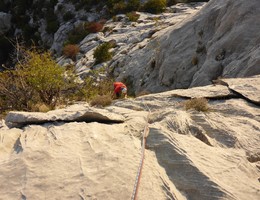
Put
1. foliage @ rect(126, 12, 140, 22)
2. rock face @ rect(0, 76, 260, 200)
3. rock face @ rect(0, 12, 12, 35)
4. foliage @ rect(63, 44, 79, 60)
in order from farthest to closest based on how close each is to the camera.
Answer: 1. rock face @ rect(0, 12, 12, 35)
2. foliage @ rect(126, 12, 140, 22)
3. foliage @ rect(63, 44, 79, 60)
4. rock face @ rect(0, 76, 260, 200)

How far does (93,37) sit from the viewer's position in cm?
2786

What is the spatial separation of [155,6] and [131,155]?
2630 cm

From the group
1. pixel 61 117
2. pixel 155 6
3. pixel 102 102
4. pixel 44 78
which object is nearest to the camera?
pixel 61 117

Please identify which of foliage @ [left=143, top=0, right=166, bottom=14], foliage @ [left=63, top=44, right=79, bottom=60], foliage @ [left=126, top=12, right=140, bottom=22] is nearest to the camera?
foliage @ [left=63, top=44, right=79, bottom=60]

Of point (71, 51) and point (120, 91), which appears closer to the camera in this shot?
point (120, 91)

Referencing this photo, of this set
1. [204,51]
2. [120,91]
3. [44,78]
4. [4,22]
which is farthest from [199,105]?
[4,22]

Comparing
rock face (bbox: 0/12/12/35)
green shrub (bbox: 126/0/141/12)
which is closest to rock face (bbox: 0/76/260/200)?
green shrub (bbox: 126/0/141/12)

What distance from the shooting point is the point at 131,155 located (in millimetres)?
5375

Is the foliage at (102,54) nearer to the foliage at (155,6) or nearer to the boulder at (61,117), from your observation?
the foliage at (155,6)

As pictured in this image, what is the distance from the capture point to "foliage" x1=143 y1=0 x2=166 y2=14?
2944 centimetres

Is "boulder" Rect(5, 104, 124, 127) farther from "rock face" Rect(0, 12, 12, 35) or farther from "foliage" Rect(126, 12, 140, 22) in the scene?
"rock face" Rect(0, 12, 12, 35)

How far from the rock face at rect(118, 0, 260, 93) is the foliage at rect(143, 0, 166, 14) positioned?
36.1ft

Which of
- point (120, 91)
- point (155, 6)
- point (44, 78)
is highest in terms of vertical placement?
point (155, 6)

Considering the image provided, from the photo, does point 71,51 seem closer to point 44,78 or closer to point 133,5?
point 133,5
